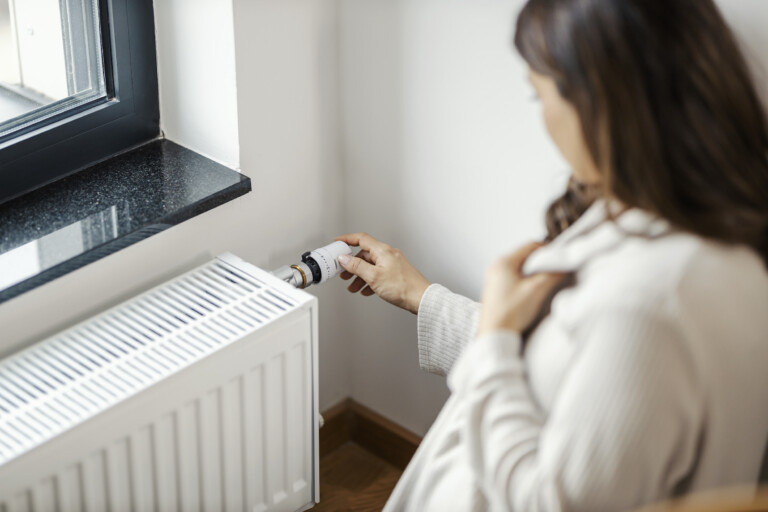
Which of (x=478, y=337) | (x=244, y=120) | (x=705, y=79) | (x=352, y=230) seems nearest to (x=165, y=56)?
(x=244, y=120)

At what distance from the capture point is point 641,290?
82 centimetres

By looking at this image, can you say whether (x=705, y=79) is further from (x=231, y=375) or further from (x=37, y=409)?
(x=37, y=409)

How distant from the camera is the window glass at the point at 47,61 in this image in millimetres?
1291

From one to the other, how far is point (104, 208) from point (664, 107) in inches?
31.2

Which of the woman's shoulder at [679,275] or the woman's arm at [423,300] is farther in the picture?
the woman's arm at [423,300]

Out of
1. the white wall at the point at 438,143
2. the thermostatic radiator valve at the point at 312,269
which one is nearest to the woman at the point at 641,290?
the white wall at the point at 438,143

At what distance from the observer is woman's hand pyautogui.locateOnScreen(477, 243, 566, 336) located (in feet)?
3.15

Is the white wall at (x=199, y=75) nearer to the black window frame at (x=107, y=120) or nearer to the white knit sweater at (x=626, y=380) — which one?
the black window frame at (x=107, y=120)

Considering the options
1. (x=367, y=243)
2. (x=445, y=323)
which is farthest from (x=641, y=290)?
(x=367, y=243)

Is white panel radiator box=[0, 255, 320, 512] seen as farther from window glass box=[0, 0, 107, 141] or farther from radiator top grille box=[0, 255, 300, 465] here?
window glass box=[0, 0, 107, 141]

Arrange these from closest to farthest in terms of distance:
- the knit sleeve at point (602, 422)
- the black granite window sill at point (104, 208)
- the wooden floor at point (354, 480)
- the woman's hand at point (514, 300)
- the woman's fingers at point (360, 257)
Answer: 1. the knit sleeve at point (602, 422)
2. the woman's hand at point (514, 300)
3. the black granite window sill at point (104, 208)
4. the woman's fingers at point (360, 257)
5. the wooden floor at point (354, 480)

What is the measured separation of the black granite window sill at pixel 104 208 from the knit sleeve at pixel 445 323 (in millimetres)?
328

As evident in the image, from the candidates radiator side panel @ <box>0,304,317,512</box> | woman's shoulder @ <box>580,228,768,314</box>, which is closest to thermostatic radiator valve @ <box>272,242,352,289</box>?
radiator side panel @ <box>0,304,317,512</box>

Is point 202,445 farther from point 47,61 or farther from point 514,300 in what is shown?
point 47,61
